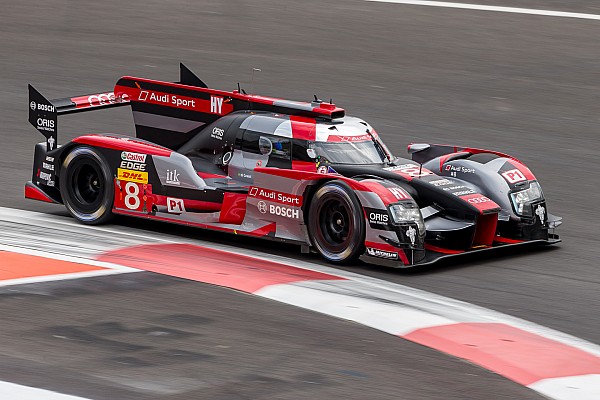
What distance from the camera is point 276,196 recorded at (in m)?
10.6

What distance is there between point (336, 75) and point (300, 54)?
141 centimetres

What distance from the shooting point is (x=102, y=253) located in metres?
10.4

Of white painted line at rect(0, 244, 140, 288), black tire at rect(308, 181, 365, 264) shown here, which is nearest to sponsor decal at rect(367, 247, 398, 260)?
black tire at rect(308, 181, 365, 264)

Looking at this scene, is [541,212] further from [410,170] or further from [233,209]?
[233,209]

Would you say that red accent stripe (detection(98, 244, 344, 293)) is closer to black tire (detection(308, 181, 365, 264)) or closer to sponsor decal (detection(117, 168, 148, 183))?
black tire (detection(308, 181, 365, 264))

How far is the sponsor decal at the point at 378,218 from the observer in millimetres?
9913

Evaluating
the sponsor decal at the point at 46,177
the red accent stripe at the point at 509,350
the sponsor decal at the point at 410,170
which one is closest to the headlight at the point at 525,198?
the sponsor decal at the point at 410,170

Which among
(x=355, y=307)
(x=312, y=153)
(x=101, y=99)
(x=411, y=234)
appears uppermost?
(x=101, y=99)

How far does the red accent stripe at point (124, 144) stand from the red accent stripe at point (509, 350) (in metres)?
4.05

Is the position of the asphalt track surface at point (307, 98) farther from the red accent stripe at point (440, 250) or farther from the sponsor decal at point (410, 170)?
the sponsor decal at point (410, 170)

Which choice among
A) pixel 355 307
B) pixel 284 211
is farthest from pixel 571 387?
pixel 284 211

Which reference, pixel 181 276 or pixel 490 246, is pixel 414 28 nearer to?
pixel 490 246

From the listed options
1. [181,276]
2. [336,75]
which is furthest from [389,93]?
[181,276]

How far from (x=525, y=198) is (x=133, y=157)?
3.92 metres
